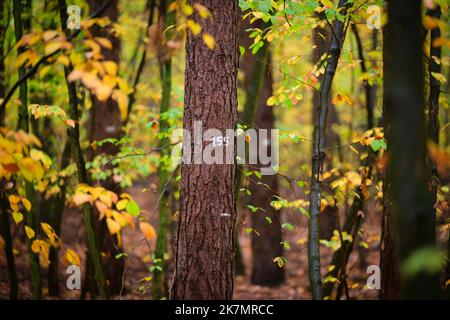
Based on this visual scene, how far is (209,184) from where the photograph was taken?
365 centimetres

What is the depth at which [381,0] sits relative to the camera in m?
4.44

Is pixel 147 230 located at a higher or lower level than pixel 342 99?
lower

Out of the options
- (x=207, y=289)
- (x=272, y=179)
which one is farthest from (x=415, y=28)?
(x=272, y=179)

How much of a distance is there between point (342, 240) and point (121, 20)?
8.99 meters

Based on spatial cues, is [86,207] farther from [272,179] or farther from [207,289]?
[272,179]

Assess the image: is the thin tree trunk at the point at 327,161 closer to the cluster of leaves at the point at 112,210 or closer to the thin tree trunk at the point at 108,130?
the thin tree trunk at the point at 108,130

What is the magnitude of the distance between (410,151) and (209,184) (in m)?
2.09

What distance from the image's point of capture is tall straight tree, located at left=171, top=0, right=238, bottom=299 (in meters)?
3.62

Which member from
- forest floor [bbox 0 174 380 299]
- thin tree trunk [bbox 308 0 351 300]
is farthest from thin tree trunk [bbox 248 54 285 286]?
thin tree trunk [bbox 308 0 351 300]

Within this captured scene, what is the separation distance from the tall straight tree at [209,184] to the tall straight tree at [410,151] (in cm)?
197

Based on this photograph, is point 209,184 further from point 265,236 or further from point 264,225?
point 265,236

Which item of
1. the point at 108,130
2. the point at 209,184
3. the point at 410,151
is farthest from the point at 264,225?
the point at 410,151

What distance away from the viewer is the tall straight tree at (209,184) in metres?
3.62

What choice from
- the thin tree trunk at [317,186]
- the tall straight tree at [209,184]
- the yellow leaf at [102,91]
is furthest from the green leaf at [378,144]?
the yellow leaf at [102,91]
